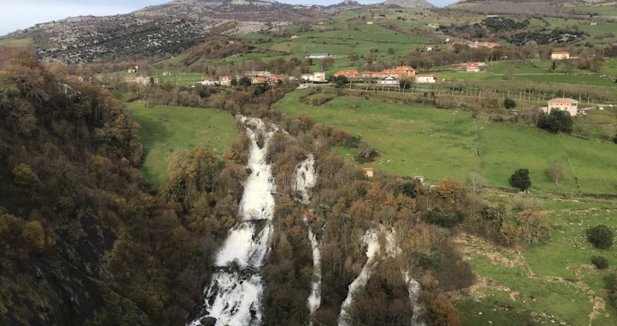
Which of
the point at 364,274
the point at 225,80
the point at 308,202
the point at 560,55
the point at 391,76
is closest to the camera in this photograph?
the point at 364,274

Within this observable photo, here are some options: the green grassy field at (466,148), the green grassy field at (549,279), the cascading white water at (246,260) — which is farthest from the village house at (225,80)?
the green grassy field at (549,279)

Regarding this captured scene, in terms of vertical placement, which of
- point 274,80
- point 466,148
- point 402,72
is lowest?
point 466,148

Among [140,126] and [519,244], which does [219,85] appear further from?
[519,244]

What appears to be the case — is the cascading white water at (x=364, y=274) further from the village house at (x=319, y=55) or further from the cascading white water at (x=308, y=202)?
the village house at (x=319, y=55)

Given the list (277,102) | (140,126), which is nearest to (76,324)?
(140,126)

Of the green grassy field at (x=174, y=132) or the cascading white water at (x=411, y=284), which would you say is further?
the green grassy field at (x=174, y=132)


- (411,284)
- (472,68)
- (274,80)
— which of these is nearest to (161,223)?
(411,284)

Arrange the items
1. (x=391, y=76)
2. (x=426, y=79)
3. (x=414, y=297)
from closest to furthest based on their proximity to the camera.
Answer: (x=414, y=297) < (x=426, y=79) < (x=391, y=76)

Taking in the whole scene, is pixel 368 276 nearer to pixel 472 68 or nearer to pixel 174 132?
pixel 174 132
